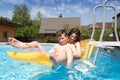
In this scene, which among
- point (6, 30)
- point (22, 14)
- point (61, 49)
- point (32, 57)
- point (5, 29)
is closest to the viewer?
point (61, 49)

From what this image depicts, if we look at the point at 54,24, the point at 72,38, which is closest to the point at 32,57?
the point at 72,38

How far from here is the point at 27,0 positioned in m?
66.9

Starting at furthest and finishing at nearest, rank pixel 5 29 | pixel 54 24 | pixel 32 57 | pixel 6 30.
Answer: pixel 54 24 < pixel 6 30 < pixel 5 29 < pixel 32 57

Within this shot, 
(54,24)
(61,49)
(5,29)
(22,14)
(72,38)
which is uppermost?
(22,14)

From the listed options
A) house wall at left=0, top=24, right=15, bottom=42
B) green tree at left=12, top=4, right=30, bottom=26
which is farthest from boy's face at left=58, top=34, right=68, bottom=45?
green tree at left=12, top=4, right=30, bottom=26

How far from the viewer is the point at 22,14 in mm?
71250

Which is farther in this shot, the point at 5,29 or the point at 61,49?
the point at 5,29

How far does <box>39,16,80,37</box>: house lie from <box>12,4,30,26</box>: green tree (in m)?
23.3

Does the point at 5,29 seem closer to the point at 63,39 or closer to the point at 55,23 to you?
the point at 63,39

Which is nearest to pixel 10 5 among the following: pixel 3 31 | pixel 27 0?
pixel 27 0

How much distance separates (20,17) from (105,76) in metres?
67.2

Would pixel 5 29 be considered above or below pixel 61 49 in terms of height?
above

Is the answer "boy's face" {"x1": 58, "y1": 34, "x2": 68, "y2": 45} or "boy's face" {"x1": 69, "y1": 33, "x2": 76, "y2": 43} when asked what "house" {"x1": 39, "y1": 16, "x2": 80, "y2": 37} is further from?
"boy's face" {"x1": 58, "y1": 34, "x2": 68, "y2": 45}

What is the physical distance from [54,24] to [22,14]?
86.4ft
